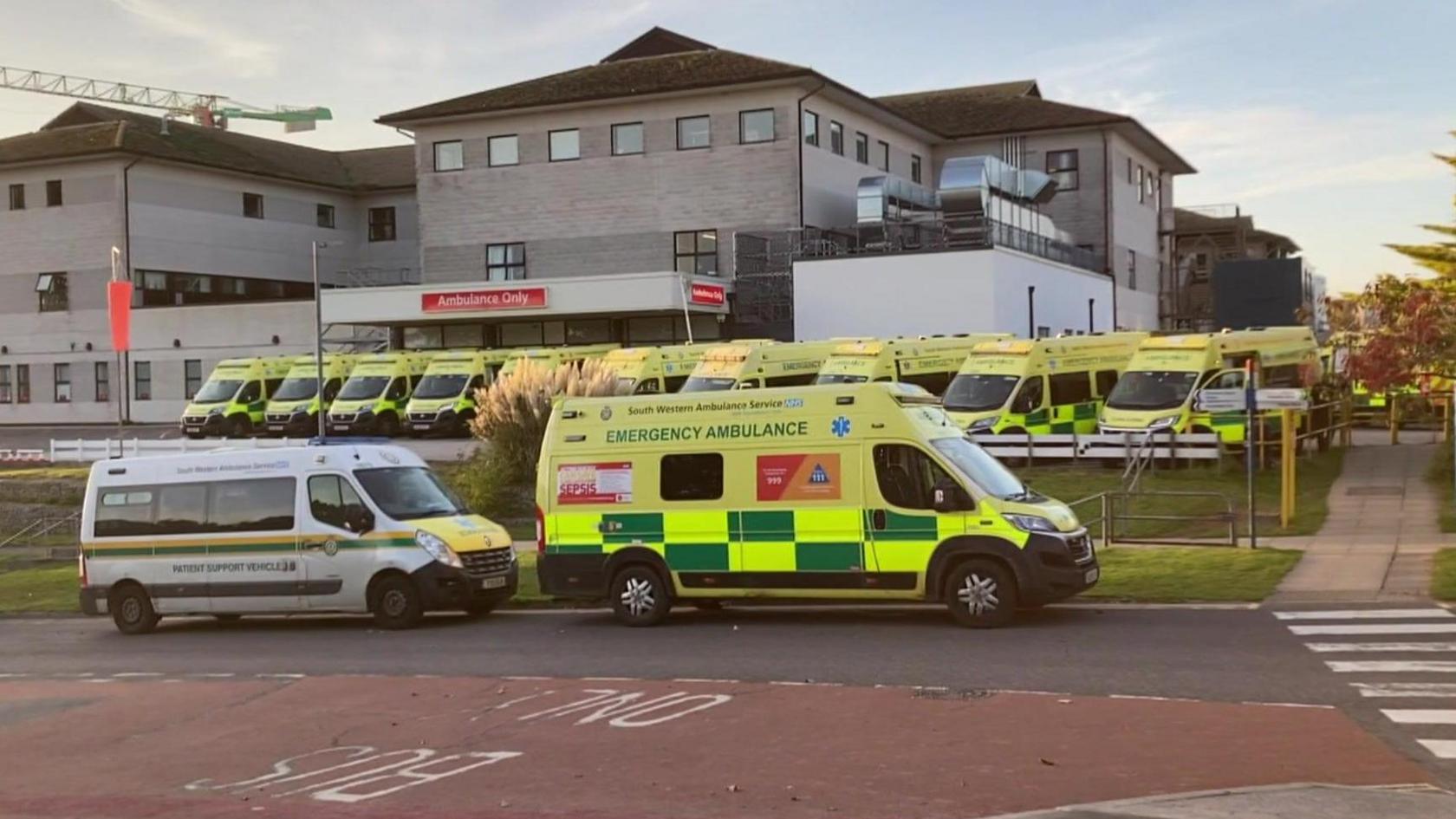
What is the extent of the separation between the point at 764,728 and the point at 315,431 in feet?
117

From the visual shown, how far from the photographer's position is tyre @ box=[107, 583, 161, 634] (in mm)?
20516

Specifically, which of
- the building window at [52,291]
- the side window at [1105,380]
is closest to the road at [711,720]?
the side window at [1105,380]

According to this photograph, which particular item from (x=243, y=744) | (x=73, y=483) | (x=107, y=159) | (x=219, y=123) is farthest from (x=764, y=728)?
(x=219, y=123)

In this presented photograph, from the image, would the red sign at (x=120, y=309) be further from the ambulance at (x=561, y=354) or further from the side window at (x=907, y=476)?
the side window at (x=907, y=476)

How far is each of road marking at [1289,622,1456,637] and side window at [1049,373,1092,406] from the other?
17.9m

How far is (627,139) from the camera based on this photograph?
53062 mm

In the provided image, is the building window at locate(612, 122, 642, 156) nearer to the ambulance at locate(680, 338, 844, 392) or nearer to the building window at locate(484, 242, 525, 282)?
the building window at locate(484, 242, 525, 282)

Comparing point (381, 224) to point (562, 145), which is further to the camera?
point (381, 224)

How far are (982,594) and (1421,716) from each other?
536 centimetres

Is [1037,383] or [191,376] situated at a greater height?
[191,376]

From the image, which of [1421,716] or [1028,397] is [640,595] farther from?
[1028,397]

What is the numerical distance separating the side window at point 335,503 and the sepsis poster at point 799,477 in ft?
18.5

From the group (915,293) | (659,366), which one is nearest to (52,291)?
(659,366)

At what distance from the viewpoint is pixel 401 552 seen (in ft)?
61.5
